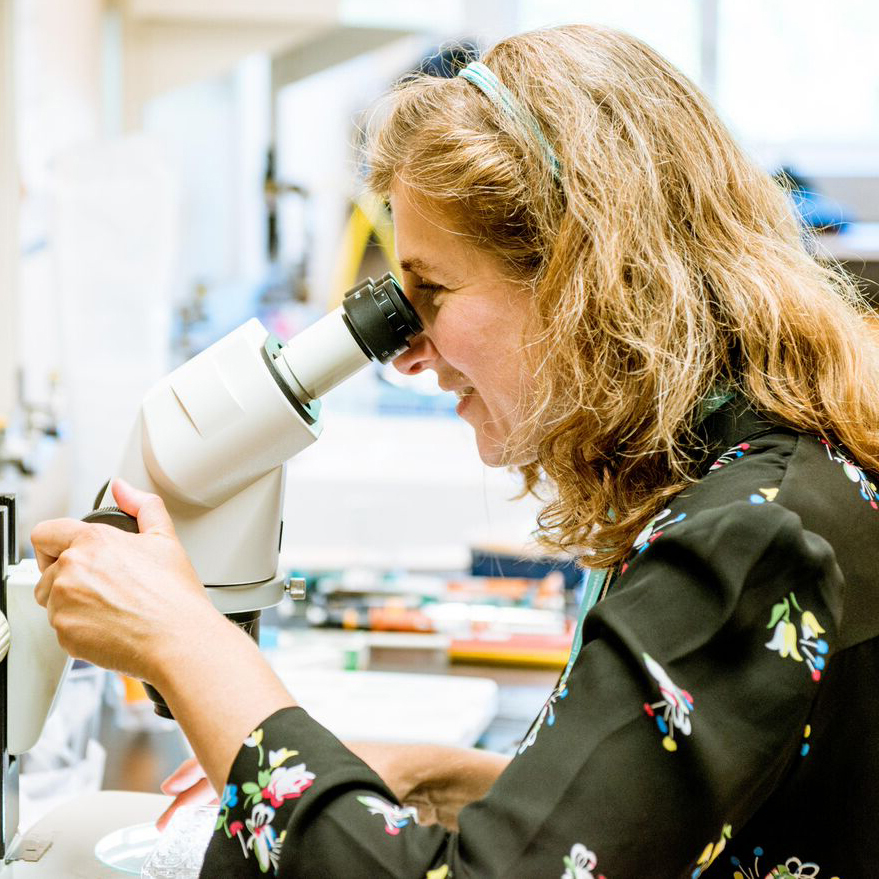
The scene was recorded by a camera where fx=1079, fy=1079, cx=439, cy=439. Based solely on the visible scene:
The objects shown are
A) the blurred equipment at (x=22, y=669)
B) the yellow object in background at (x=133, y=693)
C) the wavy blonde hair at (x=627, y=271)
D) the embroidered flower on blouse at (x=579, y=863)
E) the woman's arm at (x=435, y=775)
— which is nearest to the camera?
the embroidered flower on blouse at (x=579, y=863)

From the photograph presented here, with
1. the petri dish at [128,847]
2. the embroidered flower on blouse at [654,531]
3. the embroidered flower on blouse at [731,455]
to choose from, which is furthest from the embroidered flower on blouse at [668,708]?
the petri dish at [128,847]

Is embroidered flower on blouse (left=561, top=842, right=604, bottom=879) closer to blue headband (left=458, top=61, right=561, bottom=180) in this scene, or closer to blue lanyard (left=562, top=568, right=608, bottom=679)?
blue lanyard (left=562, top=568, right=608, bottom=679)

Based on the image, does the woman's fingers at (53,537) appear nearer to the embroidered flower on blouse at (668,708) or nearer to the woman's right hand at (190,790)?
the woman's right hand at (190,790)

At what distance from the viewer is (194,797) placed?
3.74 feet

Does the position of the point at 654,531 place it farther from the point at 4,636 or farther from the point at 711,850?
the point at 4,636

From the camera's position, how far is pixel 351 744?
1.21 meters

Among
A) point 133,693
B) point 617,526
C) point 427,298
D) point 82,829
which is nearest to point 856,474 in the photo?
point 617,526

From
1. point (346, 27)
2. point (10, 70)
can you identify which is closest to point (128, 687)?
point (10, 70)

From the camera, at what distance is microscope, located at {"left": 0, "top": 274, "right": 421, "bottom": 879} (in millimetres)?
1027

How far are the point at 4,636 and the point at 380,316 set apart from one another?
18.6 inches

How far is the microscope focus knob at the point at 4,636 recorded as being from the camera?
102 centimetres

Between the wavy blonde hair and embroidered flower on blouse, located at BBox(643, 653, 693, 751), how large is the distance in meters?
0.22

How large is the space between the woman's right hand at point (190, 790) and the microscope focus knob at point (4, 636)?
9.2 inches

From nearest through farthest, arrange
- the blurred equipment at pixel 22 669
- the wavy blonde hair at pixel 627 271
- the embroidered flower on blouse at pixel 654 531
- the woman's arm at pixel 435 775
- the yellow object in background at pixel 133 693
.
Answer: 1. the embroidered flower on blouse at pixel 654 531
2. the wavy blonde hair at pixel 627 271
3. the blurred equipment at pixel 22 669
4. the woman's arm at pixel 435 775
5. the yellow object in background at pixel 133 693
